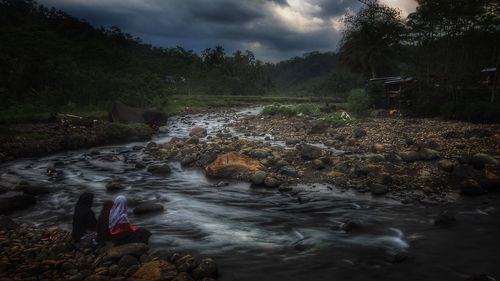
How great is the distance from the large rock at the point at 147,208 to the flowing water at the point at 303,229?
9.8 inches

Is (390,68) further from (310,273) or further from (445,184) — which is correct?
(310,273)

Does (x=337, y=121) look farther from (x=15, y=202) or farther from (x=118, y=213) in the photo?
(x=118, y=213)

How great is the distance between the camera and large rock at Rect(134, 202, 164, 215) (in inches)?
401

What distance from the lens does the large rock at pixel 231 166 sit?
1382 centimetres

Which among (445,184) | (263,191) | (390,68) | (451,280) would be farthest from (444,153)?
(390,68)

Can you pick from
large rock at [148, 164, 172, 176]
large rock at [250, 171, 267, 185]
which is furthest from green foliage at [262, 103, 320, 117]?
large rock at [250, 171, 267, 185]

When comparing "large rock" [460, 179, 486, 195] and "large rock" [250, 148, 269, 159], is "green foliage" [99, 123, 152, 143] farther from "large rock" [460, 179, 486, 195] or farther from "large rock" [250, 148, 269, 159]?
"large rock" [460, 179, 486, 195]

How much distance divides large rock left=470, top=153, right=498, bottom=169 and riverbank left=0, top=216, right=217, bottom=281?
9.97 meters

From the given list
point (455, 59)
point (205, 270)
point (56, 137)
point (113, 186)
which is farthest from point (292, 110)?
point (205, 270)

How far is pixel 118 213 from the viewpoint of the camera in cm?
731

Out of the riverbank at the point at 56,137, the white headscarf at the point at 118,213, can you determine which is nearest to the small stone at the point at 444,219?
the white headscarf at the point at 118,213

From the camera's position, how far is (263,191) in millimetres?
11984

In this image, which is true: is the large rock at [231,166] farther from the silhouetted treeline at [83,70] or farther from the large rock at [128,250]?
the silhouetted treeline at [83,70]

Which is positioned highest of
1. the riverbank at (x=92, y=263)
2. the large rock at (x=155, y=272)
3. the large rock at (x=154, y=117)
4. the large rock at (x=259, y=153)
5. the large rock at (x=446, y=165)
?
the large rock at (x=154, y=117)
